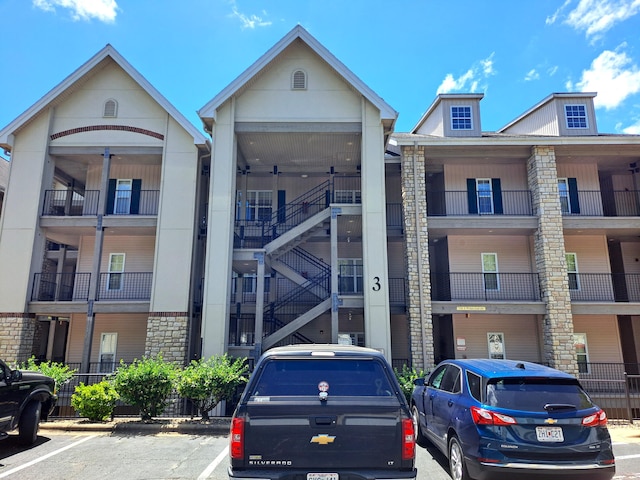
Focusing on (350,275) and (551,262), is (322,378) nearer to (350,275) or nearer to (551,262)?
(350,275)

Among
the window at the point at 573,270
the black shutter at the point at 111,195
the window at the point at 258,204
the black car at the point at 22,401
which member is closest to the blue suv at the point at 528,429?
the black car at the point at 22,401

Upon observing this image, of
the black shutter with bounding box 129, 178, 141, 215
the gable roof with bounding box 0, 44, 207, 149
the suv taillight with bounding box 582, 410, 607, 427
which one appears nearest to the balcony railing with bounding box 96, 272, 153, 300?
the black shutter with bounding box 129, 178, 141, 215

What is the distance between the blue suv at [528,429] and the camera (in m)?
5.23

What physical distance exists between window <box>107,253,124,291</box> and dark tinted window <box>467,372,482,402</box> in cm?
1610

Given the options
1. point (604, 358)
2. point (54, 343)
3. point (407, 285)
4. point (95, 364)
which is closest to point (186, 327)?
point (95, 364)

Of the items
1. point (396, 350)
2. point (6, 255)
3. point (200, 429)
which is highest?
point (6, 255)

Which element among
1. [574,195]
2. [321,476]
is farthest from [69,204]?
[574,195]

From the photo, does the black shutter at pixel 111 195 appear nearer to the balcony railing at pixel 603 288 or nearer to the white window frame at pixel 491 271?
the white window frame at pixel 491 271

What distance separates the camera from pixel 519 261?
59.7 ft

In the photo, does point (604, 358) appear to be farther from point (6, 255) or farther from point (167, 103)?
point (6, 255)

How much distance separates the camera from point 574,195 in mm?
18188

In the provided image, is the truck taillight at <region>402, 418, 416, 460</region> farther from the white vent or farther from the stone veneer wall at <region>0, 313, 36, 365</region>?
the white vent

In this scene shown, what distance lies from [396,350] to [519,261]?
270 inches

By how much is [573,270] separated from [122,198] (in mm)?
20655
